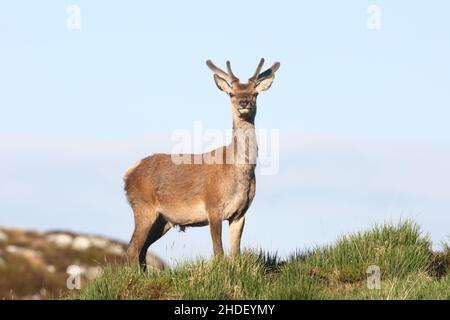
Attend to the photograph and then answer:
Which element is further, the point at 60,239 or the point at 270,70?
the point at 270,70

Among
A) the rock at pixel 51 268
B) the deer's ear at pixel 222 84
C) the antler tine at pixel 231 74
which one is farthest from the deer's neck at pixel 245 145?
the rock at pixel 51 268

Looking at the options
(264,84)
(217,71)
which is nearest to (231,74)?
(217,71)

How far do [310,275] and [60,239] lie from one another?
4.06 m

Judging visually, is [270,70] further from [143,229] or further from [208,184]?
[143,229]

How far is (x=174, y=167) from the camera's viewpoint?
16859mm

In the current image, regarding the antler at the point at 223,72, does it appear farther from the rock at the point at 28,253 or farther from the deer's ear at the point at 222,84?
the rock at the point at 28,253

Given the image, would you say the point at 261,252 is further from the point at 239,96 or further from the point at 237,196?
the point at 239,96

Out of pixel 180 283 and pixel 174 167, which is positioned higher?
pixel 174 167

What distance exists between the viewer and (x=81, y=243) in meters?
15.9
